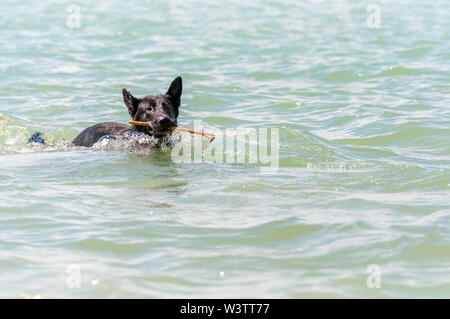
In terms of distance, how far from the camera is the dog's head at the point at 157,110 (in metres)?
9.69

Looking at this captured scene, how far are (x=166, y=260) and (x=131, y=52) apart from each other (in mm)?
15219

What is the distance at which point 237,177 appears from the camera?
27.9 feet

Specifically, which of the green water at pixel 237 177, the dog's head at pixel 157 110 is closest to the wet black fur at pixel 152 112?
the dog's head at pixel 157 110

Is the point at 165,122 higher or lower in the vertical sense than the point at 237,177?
higher

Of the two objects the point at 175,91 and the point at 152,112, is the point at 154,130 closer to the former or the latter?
the point at 152,112

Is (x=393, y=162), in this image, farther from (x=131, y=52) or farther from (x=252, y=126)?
(x=131, y=52)

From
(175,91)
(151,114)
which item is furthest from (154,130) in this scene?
(175,91)

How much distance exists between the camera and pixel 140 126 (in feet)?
33.1

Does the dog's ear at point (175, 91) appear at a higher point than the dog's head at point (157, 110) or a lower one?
higher

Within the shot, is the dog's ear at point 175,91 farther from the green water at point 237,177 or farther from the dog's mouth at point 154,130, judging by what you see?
the green water at point 237,177

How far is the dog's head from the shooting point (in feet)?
31.8

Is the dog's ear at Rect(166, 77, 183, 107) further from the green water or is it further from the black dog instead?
the green water

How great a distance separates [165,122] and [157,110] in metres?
0.41
